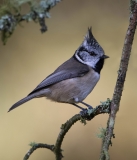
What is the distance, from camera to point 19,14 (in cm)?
48

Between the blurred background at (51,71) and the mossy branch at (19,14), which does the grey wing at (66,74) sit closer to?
the blurred background at (51,71)

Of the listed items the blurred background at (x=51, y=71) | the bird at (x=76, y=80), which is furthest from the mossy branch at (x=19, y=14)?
the blurred background at (x=51, y=71)

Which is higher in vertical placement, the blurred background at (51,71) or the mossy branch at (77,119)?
the blurred background at (51,71)

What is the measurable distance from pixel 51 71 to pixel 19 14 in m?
1.42

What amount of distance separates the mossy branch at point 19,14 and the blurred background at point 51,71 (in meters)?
1.22

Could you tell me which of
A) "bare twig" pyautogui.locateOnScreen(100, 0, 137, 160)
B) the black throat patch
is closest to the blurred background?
the black throat patch

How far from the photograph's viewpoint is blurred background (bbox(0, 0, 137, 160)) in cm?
178

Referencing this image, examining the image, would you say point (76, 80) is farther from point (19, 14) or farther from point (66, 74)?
point (19, 14)

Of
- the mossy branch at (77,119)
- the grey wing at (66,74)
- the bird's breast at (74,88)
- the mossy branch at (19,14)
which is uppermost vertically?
the grey wing at (66,74)

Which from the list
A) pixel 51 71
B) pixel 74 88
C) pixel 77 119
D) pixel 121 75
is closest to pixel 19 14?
pixel 121 75

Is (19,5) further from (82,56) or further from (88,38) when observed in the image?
(82,56)

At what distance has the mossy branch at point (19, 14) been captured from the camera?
18.6 inches

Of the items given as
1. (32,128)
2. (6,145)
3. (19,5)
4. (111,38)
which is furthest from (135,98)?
(19,5)

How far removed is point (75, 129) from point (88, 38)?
0.64m
